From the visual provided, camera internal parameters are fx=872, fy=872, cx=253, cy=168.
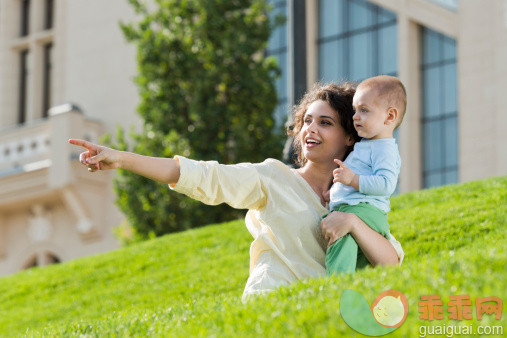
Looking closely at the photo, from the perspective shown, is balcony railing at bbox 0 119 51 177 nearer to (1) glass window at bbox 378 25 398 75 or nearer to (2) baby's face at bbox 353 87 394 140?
(1) glass window at bbox 378 25 398 75

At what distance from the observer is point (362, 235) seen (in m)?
5.00

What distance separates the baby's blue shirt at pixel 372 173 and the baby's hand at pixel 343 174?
0.20 ft

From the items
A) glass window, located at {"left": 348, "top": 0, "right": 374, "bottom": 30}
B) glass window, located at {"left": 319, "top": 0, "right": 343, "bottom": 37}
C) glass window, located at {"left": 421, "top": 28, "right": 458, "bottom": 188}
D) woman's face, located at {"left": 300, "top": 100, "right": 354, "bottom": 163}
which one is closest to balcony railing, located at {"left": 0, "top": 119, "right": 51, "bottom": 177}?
glass window, located at {"left": 319, "top": 0, "right": 343, "bottom": 37}

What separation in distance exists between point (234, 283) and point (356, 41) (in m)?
14.4

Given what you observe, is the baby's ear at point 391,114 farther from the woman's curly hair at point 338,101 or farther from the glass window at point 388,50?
the glass window at point 388,50

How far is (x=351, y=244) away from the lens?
5020 mm

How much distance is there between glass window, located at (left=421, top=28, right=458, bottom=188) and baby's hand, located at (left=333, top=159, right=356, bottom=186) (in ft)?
55.5

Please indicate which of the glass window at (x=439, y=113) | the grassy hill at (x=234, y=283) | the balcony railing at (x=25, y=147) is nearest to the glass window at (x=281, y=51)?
the glass window at (x=439, y=113)

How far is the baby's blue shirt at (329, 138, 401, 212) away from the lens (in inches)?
195

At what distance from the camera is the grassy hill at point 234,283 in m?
4.41

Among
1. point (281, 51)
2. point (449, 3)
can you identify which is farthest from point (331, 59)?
point (449, 3)

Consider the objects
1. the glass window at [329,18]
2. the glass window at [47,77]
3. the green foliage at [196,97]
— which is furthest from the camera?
the glass window at [47,77]

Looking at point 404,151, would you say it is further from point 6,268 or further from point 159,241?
point 6,268

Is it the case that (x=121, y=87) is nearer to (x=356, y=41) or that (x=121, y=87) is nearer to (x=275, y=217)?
(x=356, y=41)
